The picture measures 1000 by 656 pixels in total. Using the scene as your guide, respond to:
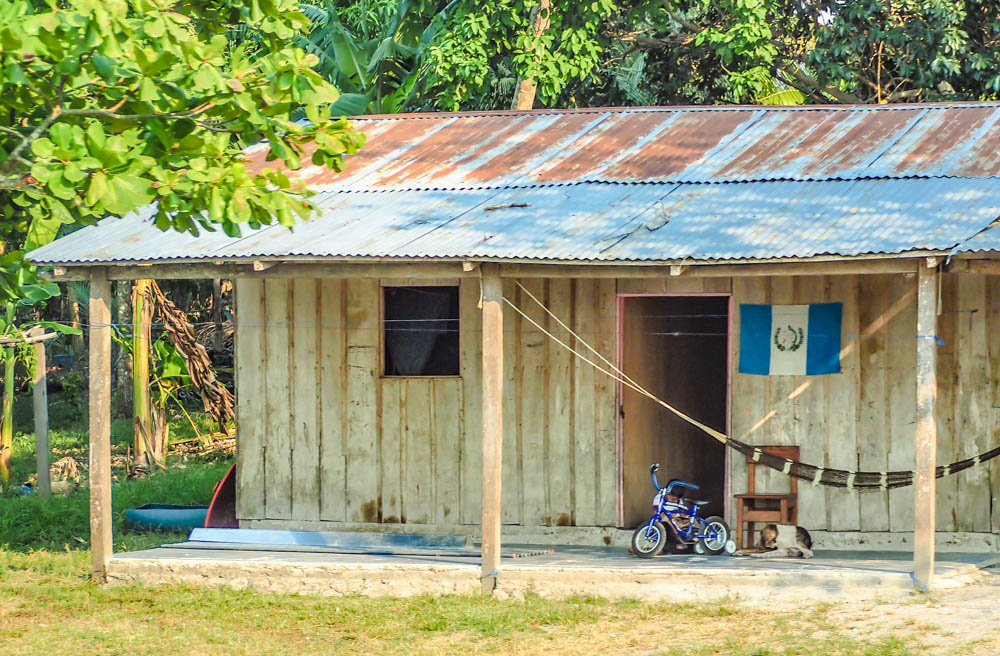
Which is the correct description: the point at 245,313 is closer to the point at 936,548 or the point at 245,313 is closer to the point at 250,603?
the point at 250,603

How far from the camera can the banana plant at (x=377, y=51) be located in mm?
17672

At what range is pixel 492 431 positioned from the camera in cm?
959

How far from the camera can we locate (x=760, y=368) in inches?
420

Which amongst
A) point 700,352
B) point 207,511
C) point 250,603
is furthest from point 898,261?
point 207,511

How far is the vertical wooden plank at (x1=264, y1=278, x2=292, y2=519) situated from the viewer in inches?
461

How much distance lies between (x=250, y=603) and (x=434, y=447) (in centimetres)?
229

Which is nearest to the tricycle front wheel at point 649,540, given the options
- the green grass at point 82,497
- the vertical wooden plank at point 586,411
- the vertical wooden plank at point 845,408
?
the vertical wooden plank at point 586,411

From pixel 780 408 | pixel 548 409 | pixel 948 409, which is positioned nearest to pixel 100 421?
pixel 548 409

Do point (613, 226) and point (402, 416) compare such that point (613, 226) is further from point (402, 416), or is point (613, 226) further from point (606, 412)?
point (402, 416)

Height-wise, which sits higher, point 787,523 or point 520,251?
point 520,251

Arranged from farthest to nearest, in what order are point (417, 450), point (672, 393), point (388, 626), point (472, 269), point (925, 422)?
point (672, 393) → point (417, 450) → point (472, 269) → point (388, 626) → point (925, 422)

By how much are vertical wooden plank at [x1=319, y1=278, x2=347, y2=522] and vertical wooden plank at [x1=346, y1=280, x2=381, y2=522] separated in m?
0.06

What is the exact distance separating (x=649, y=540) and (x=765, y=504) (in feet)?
3.37

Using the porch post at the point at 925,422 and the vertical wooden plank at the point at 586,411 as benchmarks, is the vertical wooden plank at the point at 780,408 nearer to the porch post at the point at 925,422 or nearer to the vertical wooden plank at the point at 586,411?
the vertical wooden plank at the point at 586,411
